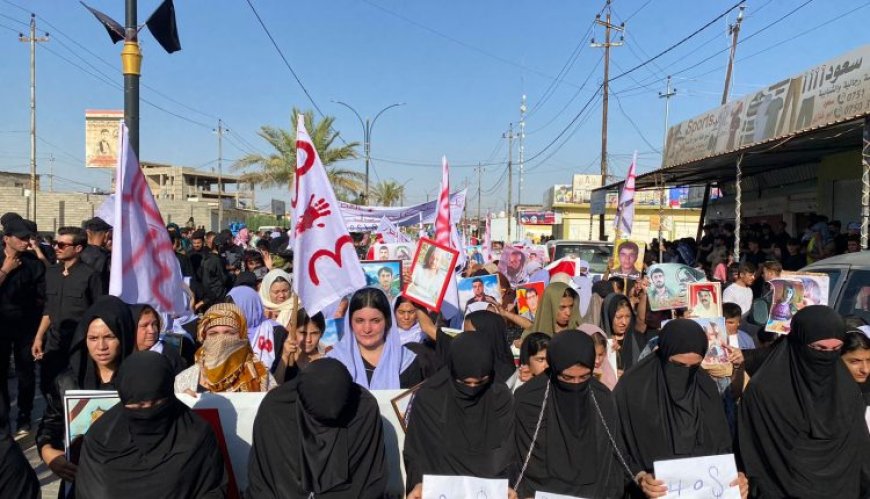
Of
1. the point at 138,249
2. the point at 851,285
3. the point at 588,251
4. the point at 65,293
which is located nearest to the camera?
the point at 138,249

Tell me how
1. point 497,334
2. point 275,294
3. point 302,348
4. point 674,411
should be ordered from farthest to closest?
1. point 275,294
2. point 497,334
3. point 302,348
4. point 674,411

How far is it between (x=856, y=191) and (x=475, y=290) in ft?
31.9

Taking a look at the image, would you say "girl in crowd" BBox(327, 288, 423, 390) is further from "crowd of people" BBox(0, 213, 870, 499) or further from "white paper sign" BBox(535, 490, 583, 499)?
"white paper sign" BBox(535, 490, 583, 499)

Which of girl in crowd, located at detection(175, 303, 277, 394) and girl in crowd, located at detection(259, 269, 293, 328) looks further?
girl in crowd, located at detection(259, 269, 293, 328)

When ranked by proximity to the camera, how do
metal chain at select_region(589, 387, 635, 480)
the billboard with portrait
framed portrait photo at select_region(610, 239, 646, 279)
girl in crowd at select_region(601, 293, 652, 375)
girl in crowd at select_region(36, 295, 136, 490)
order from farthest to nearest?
the billboard with portrait
framed portrait photo at select_region(610, 239, 646, 279)
girl in crowd at select_region(601, 293, 652, 375)
girl in crowd at select_region(36, 295, 136, 490)
metal chain at select_region(589, 387, 635, 480)

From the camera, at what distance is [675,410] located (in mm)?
3047

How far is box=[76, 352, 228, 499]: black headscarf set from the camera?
8.25 ft

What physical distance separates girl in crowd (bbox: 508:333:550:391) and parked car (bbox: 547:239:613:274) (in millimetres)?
7839

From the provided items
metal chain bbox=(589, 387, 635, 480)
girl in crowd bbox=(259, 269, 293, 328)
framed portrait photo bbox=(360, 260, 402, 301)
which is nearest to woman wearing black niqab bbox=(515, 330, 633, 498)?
metal chain bbox=(589, 387, 635, 480)

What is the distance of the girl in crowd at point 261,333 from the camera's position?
180 inches

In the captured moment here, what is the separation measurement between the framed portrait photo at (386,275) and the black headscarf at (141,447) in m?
4.05

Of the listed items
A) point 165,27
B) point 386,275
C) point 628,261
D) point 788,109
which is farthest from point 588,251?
point 165,27

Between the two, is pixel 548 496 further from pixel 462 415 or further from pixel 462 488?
pixel 462 415

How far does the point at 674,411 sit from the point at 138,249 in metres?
2.88
